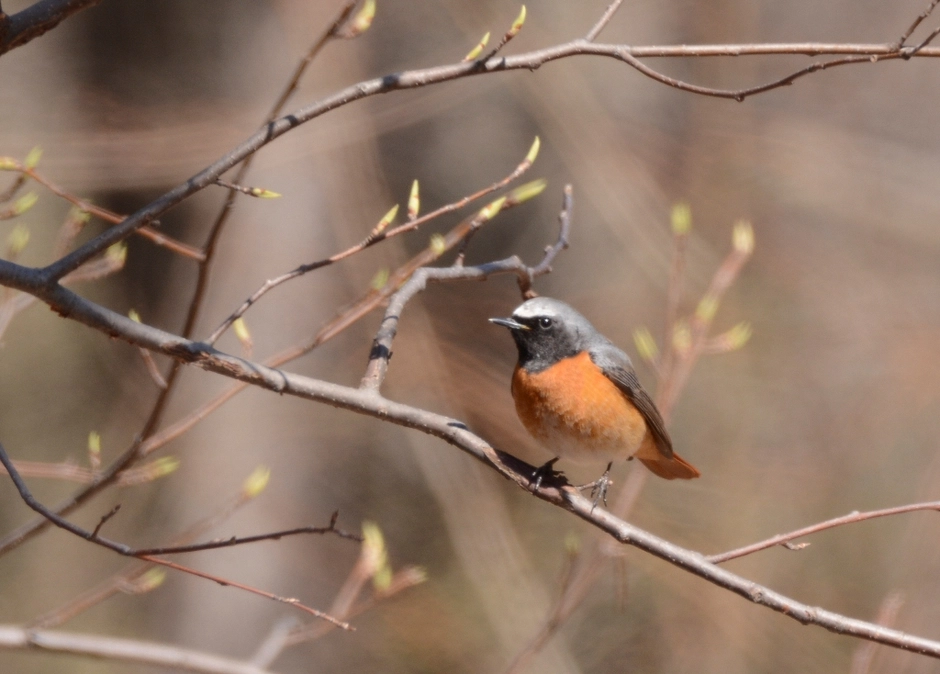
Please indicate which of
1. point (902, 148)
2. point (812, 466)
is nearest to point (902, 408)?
point (812, 466)

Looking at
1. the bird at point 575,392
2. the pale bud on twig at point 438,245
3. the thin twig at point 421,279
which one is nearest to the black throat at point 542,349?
the bird at point 575,392

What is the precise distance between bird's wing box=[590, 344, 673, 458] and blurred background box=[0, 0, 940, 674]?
6.74ft

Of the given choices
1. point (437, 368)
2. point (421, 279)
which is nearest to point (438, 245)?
point (421, 279)

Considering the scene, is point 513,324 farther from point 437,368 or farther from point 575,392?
point 437,368

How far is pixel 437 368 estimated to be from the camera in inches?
203

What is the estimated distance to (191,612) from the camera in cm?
486

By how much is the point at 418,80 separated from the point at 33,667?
15.4ft

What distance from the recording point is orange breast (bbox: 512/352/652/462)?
272 cm

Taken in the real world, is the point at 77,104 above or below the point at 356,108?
above

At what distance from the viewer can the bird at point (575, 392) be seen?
273cm

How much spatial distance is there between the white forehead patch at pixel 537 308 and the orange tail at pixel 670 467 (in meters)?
0.68

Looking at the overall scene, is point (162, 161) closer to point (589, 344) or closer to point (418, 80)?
point (589, 344)

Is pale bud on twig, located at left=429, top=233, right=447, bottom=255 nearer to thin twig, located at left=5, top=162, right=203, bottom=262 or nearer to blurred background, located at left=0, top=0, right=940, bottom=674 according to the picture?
thin twig, located at left=5, top=162, right=203, bottom=262

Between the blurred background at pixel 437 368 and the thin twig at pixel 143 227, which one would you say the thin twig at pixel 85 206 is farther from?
the blurred background at pixel 437 368
